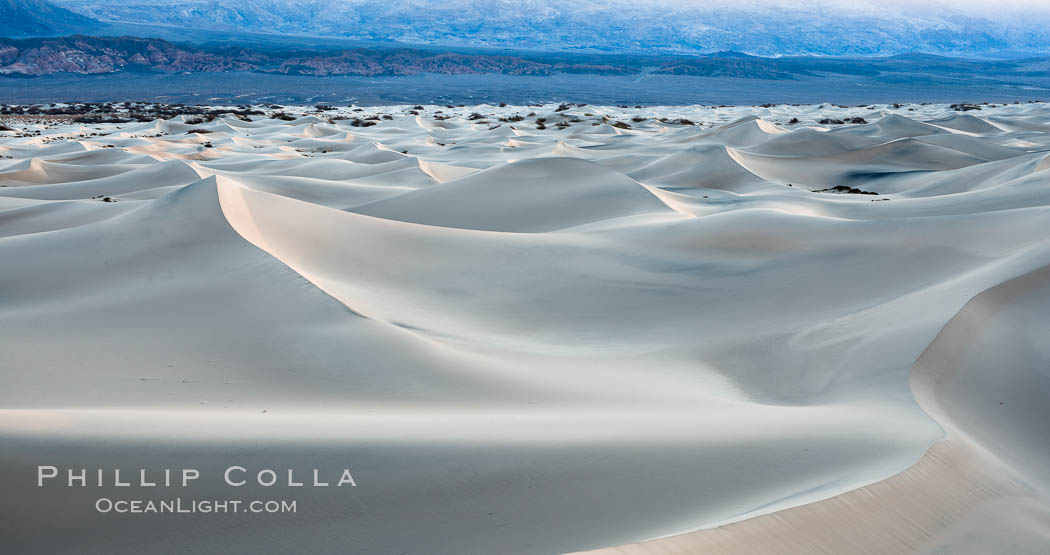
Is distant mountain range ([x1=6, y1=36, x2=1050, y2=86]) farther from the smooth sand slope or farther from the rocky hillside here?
the smooth sand slope

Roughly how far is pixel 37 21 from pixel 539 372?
19480cm

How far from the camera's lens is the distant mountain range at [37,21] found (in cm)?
15575

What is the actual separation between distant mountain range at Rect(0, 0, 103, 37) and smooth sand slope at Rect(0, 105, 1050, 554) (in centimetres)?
17739

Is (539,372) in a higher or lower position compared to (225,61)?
lower

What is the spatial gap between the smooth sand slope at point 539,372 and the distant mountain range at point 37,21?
177m

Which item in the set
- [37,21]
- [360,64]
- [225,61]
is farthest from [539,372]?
[37,21]

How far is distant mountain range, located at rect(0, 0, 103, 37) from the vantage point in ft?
511

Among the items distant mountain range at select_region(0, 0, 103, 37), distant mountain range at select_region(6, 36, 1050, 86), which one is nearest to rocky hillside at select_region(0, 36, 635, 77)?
distant mountain range at select_region(6, 36, 1050, 86)

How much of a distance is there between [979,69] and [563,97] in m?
102

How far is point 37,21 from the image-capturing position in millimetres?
162625

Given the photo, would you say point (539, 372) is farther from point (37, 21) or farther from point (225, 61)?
point (37, 21)

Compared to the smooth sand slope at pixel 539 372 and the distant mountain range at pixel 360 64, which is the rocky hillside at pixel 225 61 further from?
the smooth sand slope at pixel 539 372

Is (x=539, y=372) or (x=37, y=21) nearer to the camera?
(x=539, y=372)

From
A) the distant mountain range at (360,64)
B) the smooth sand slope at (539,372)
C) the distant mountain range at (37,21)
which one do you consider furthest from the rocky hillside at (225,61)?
the smooth sand slope at (539,372)
